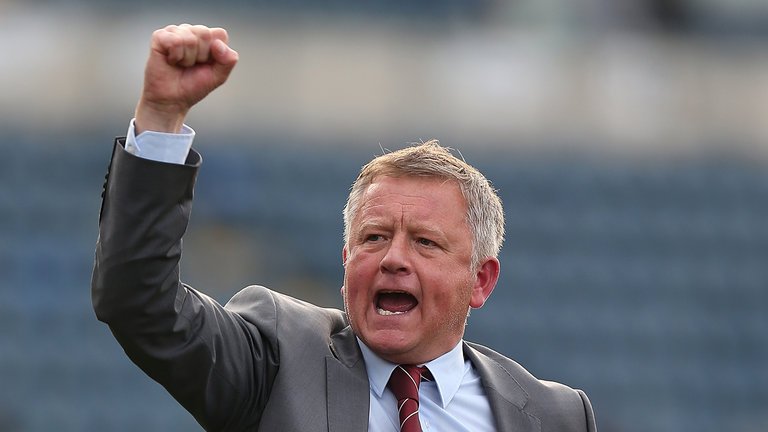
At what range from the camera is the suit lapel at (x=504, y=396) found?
2.99 metres

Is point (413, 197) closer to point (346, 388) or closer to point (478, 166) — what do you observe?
point (346, 388)

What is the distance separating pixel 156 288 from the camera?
8.19 ft

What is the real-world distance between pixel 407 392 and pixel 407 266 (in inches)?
9.8

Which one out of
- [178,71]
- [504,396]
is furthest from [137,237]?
[504,396]

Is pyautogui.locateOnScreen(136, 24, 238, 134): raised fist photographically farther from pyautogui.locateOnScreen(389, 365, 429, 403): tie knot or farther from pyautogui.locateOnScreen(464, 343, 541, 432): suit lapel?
pyautogui.locateOnScreen(464, 343, 541, 432): suit lapel

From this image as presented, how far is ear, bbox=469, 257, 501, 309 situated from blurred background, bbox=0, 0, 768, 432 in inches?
198

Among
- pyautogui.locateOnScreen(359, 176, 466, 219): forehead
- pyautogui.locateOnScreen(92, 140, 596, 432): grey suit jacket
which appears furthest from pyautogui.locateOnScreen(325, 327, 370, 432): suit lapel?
pyautogui.locateOnScreen(359, 176, 466, 219): forehead

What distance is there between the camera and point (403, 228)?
295cm

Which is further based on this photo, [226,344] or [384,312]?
[384,312]

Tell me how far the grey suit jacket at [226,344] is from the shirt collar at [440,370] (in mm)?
30

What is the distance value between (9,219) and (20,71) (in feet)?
3.56

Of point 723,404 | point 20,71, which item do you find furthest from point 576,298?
point 20,71

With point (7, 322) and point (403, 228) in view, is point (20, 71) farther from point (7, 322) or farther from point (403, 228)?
point (403, 228)

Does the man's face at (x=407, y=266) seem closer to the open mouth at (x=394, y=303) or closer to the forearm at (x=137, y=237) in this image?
the open mouth at (x=394, y=303)
